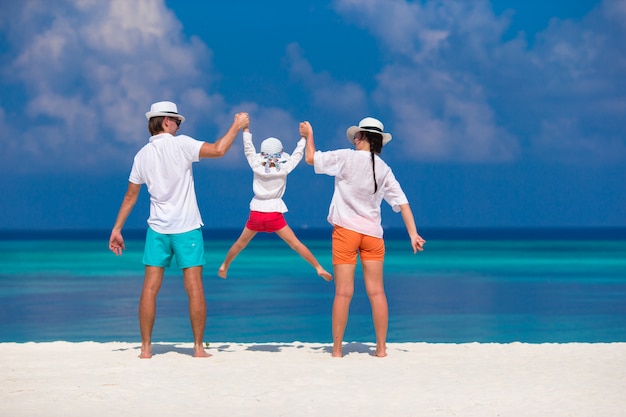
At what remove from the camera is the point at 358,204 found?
24.7 ft

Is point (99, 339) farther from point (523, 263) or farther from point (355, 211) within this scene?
point (523, 263)

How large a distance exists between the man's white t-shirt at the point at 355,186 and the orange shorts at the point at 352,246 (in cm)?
4

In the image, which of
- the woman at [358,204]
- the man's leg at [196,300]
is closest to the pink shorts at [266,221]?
the woman at [358,204]

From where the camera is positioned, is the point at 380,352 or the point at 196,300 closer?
the point at 196,300

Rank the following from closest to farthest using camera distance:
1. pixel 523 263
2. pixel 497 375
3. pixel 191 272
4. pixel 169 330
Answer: pixel 497 375 → pixel 191 272 → pixel 169 330 → pixel 523 263

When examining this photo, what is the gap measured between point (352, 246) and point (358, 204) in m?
0.36

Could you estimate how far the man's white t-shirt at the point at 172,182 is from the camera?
7.27m

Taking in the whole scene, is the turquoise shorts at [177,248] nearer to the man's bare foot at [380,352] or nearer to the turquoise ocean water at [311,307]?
the man's bare foot at [380,352]

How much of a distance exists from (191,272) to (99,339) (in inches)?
228

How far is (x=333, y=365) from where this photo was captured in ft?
23.7

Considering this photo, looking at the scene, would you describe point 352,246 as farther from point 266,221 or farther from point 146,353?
point 146,353

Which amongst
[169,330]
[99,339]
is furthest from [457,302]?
[99,339]

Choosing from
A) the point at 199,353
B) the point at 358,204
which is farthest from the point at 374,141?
the point at 199,353

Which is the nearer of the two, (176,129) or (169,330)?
(176,129)
